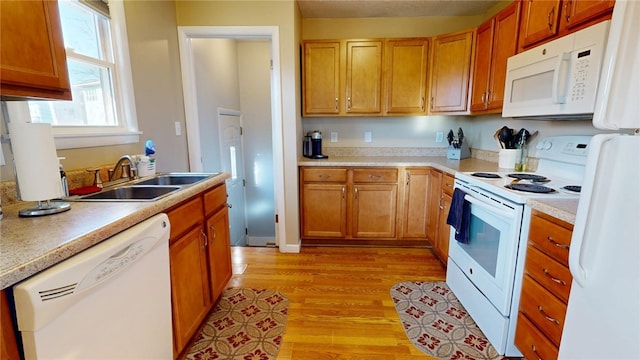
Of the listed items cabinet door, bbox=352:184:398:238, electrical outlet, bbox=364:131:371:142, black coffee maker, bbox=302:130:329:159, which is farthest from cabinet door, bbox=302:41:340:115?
cabinet door, bbox=352:184:398:238

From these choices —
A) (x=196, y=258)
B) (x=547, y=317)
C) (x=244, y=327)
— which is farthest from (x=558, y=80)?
(x=244, y=327)

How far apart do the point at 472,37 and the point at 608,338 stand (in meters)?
2.57

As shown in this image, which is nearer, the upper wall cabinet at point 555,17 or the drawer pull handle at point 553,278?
the drawer pull handle at point 553,278

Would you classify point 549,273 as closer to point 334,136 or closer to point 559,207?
point 559,207

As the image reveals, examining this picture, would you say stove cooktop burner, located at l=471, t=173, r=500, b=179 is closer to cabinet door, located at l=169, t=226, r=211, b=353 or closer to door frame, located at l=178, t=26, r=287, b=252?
door frame, located at l=178, t=26, r=287, b=252

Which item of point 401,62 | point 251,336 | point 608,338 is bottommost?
point 251,336

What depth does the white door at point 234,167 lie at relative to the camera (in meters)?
3.57

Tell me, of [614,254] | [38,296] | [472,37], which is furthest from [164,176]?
[472,37]

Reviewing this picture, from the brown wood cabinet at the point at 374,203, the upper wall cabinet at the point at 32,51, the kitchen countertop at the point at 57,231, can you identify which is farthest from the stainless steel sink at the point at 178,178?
the brown wood cabinet at the point at 374,203

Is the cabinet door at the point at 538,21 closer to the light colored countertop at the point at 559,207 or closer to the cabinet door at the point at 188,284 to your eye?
the light colored countertop at the point at 559,207

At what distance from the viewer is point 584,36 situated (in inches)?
58.0

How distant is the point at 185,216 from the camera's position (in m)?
1.53

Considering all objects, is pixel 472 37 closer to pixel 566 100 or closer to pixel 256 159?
pixel 566 100

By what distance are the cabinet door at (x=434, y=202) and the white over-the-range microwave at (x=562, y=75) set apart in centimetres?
89
